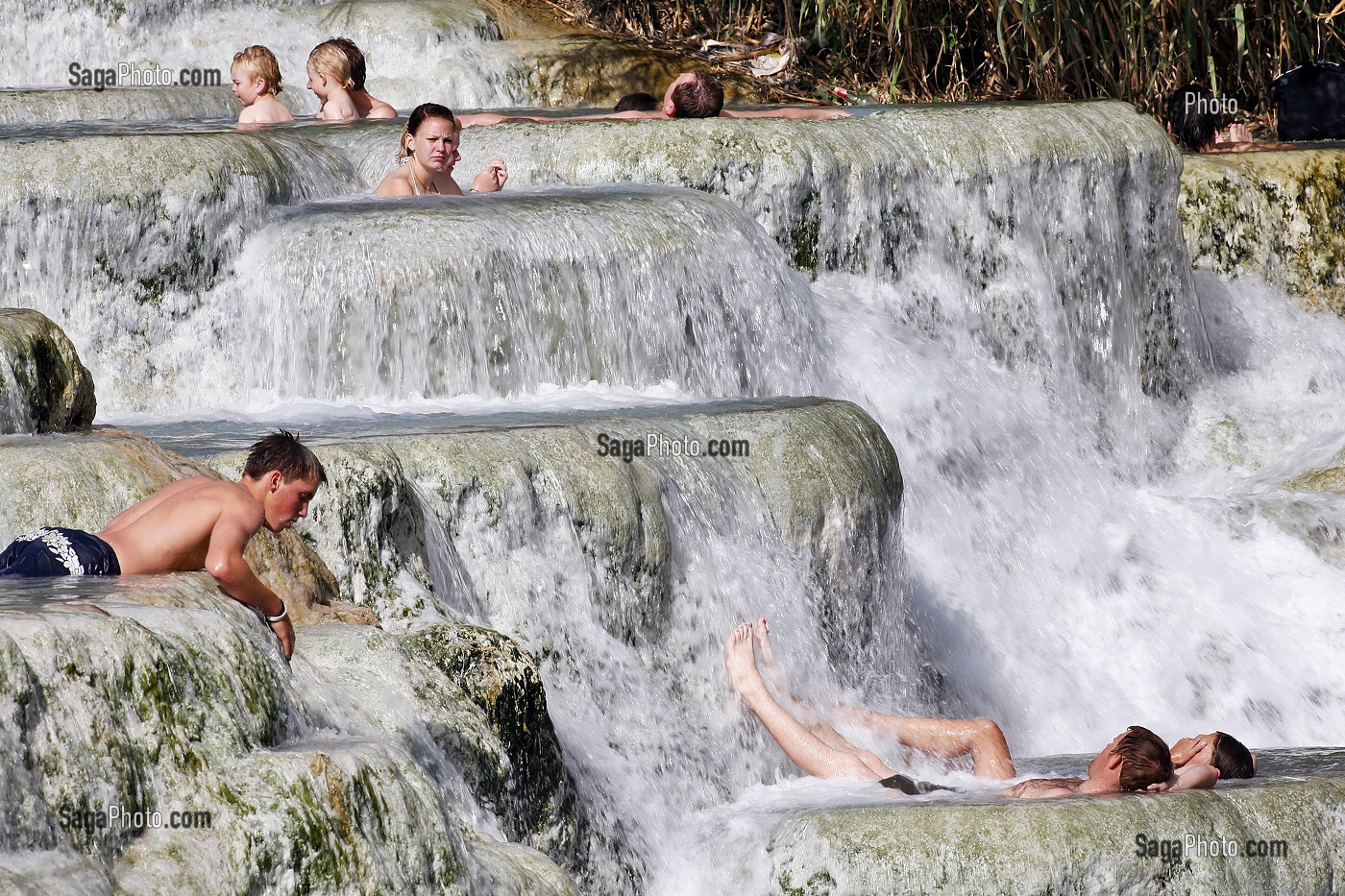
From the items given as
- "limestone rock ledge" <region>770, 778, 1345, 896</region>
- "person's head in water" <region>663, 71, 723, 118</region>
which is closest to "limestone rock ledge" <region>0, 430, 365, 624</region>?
"limestone rock ledge" <region>770, 778, 1345, 896</region>

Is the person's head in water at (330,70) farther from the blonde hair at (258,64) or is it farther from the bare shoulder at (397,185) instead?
the bare shoulder at (397,185)

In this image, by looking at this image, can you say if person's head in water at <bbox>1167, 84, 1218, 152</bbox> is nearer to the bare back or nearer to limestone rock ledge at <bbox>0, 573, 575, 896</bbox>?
the bare back

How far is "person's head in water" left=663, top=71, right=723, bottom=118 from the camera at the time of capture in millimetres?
11039

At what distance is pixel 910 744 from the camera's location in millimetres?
7492

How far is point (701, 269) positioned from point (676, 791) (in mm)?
3212

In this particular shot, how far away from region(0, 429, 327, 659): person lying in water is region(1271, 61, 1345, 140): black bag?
393 inches

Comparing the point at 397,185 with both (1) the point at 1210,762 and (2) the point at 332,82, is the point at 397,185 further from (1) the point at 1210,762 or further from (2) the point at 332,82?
(1) the point at 1210,762

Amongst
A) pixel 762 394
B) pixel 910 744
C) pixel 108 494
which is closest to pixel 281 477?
pixel 108 494

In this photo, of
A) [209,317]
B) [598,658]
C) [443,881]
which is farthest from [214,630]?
[209,317]

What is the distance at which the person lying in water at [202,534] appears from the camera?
5.05 m

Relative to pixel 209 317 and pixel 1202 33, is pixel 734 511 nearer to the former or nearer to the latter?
pixel 209 317

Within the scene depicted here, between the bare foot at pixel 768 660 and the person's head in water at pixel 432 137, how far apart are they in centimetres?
339

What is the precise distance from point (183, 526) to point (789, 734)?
2.71 meters

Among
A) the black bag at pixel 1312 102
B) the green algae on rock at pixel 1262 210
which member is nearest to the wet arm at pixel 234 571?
the green algae on rock at pixel 1262 210
